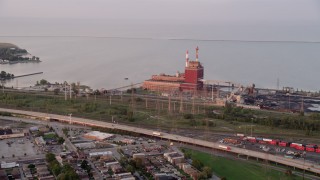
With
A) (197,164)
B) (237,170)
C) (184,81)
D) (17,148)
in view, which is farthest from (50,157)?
(184,81)

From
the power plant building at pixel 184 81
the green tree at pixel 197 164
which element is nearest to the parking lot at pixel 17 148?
the green tree at pixel 197 164

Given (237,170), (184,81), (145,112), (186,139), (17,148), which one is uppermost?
(184,81)

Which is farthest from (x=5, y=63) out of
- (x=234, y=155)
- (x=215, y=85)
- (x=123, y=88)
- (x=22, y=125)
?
(x=234, y=155)

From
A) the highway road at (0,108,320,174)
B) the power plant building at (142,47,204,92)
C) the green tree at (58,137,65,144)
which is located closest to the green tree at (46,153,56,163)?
the green tree at (58,137,65,144)

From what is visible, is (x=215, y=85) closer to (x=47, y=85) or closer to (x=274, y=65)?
(x=47, y=85)

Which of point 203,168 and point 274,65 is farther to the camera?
point 274,65

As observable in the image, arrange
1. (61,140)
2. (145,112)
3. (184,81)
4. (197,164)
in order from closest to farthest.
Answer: (197,164) → (61,140) → (145,112) → (184,81)

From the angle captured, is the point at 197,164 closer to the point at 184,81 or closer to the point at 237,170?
the point at 237,170
